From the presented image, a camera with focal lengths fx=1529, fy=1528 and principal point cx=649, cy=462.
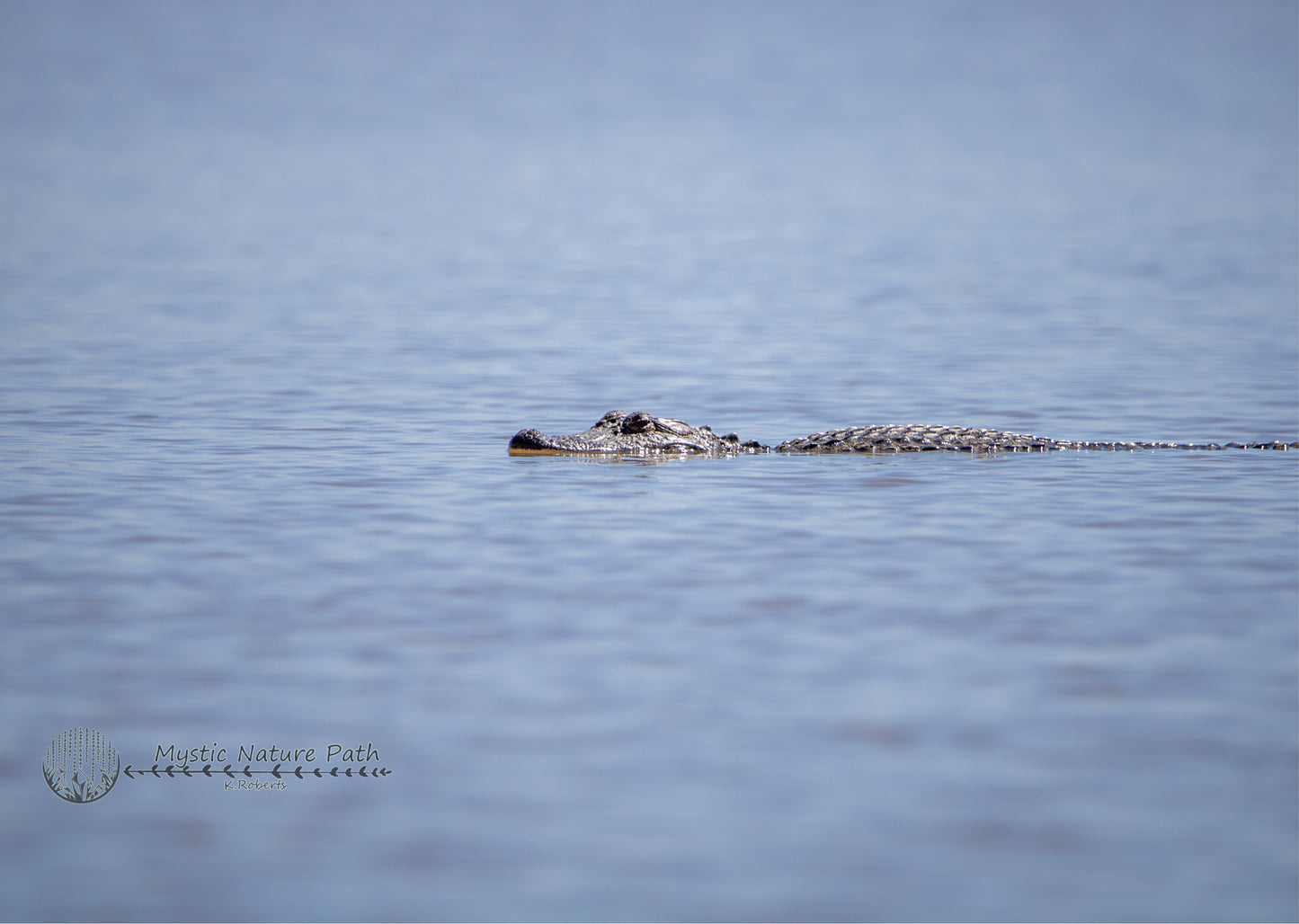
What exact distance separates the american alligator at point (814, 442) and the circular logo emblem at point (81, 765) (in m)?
7.25

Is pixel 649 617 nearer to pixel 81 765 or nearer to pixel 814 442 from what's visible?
pixel 81 765

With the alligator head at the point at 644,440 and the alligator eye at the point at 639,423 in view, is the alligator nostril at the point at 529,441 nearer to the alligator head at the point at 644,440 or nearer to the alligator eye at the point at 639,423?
the alligator head at the point at 644,440

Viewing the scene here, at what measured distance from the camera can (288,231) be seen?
1767 inches

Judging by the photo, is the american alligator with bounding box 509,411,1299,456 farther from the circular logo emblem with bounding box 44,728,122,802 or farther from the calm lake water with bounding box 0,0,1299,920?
the circular logo emblem with bounding box 44,728,122,802

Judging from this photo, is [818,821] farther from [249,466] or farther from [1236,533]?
[249,466]

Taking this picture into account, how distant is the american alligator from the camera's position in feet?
42.9

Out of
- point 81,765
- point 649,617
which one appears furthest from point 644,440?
point 81,765

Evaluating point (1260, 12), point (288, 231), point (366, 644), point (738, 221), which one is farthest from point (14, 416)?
point (1260, 12)

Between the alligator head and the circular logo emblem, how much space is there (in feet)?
24.0

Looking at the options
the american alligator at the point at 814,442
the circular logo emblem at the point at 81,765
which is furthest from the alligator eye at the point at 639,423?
the circular logo emblem at the point at 81,765

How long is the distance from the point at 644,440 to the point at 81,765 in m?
8.06

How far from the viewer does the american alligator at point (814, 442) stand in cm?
1309

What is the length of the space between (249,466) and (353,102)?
274ft

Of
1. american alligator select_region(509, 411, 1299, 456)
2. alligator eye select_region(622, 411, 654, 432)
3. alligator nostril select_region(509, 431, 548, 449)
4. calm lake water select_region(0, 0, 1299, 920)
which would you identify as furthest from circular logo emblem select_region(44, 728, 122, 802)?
alligator eye select_region(622, 411, 654, 432)
